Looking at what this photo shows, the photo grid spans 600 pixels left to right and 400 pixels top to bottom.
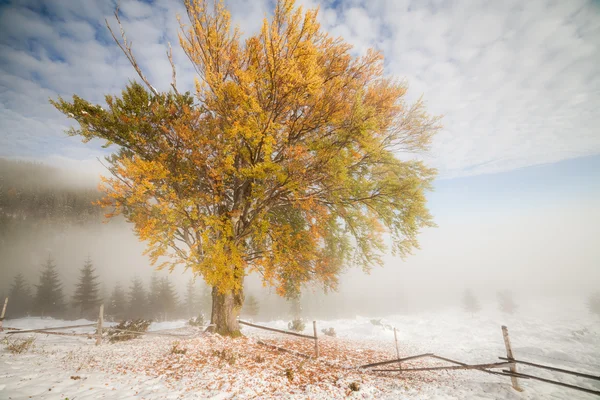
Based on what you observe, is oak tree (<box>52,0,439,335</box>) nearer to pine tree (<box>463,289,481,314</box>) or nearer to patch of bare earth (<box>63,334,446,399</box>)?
patch of bare earth (<box>63,334,446,399</box>)

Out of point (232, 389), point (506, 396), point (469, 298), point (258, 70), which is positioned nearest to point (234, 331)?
point (232, 389)

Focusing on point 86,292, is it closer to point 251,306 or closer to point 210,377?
point 251,306

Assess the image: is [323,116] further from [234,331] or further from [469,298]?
[469,298]

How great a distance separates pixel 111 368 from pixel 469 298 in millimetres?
79079

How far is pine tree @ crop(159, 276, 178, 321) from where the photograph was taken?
39.7 m

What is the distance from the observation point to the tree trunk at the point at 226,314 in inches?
376

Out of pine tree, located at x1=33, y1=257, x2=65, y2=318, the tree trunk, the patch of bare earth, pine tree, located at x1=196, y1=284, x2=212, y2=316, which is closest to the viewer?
A: the patch of bare earth

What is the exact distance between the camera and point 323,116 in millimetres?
8312

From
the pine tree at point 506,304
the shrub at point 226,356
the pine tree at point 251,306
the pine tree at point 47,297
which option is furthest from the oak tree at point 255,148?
the pine tree at point 506,304

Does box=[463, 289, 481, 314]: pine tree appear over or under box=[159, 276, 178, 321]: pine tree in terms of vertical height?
under

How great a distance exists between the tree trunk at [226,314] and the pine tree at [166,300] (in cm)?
3718

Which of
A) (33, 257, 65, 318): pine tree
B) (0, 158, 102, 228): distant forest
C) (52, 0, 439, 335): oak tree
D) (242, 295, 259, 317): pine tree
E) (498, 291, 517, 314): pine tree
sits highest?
(0, 158, 102, 228): distant forest

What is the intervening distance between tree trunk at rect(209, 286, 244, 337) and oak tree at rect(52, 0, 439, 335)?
0.05m

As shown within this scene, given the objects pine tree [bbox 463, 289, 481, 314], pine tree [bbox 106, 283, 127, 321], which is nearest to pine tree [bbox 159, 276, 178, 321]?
Answer: pine tree [bbox 106, 283, 127, 321]
